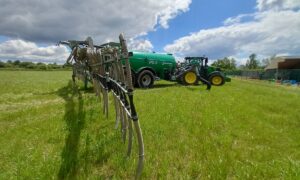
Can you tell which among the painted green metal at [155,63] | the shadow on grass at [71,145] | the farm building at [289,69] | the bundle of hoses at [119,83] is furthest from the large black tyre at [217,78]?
the farm building at [289,69]

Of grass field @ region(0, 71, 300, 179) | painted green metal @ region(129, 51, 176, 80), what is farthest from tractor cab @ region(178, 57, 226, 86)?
grass field @ region(0, 71, 300, 179)

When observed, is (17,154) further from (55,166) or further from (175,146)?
(175,146)

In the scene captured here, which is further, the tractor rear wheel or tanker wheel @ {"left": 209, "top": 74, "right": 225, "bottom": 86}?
tanker wheel @ {"left": 209, "top": 74, "right": 225, "bottom": 86}

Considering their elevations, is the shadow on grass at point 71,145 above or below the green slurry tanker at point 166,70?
below

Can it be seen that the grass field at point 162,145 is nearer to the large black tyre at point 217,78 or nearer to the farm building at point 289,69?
the large black tyre at point 217,78

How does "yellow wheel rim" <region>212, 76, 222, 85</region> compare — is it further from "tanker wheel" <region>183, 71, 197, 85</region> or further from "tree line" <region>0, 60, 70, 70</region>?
"tree line" <region>0, 60, 70, 70</region>

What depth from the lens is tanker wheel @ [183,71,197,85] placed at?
13.9 meters

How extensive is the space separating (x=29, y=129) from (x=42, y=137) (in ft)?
2.73

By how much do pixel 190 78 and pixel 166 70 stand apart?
168 cm

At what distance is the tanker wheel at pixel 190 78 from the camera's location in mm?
13915

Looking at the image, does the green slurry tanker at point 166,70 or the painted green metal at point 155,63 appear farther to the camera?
the painted green metal at point 155,63

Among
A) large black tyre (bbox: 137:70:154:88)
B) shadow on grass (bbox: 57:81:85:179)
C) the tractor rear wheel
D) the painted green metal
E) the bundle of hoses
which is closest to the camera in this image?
the bundle of hoses

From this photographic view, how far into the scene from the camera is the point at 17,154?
378cm

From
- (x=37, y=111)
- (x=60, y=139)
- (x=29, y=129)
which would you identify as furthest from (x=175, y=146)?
(x=37, y=111)
